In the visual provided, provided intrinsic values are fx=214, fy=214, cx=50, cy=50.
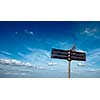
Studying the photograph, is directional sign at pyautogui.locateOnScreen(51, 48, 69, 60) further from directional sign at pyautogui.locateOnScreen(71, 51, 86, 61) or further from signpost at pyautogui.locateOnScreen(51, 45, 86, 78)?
directional sign at pyautogui.locateOnScreen(71, 51, 86, 61)

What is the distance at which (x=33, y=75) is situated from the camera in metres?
3.50

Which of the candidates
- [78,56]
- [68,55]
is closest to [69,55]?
[68,55]

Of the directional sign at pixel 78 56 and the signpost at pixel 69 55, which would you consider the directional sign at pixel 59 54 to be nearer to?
the signpost at pixel 69 55

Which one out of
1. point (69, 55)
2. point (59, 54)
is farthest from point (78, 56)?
point (59, 54)

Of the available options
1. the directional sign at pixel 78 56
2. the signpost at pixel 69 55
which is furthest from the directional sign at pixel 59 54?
the directional sign at pixel 78 56

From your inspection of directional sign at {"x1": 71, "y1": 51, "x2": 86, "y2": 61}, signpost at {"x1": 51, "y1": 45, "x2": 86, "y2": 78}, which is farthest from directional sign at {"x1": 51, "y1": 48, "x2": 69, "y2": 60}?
directional sign at {"x1": 71, "y1": 51, "x2": 86, "y2": 61}

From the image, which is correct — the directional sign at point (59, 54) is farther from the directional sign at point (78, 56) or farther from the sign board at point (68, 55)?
the directional sign at point (78, 56)

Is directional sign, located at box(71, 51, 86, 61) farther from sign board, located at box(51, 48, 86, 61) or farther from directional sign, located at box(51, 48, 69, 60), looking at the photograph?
directional sign, located at box(51, 48, 69, 60)

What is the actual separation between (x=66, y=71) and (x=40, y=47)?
58 centimetres

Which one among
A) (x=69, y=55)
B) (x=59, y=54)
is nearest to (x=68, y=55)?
(x=69, y=55)

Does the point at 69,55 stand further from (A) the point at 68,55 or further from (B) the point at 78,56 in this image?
(B) the point at 78,56

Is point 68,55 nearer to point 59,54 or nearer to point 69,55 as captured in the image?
point 69,55
